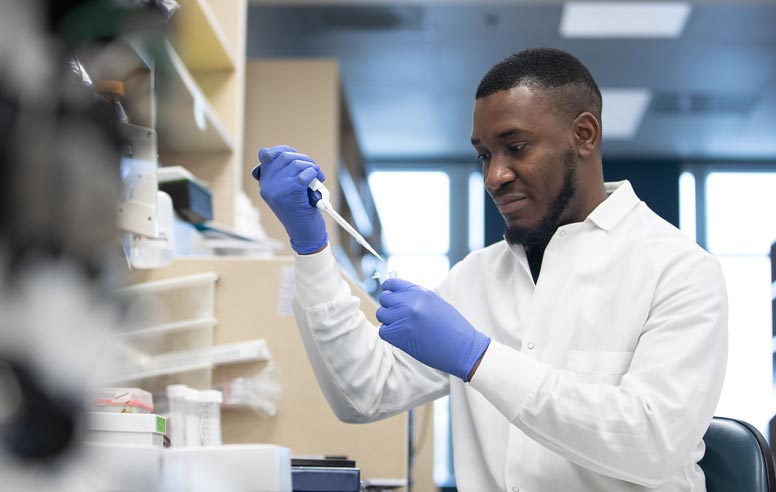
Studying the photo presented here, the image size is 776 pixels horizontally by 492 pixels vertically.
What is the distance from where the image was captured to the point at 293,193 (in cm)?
144

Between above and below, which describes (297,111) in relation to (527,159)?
above

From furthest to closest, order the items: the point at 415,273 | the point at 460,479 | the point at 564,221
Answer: the point at 415,273, the point at 564,221, the point at 460,479

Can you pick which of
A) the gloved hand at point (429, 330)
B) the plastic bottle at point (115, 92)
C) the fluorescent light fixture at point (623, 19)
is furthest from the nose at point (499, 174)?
the fluorescent light fixture at point (623, 19)

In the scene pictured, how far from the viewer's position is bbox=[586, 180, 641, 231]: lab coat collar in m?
1.59

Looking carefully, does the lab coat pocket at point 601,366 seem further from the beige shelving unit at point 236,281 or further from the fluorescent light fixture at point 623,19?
the fluorescent light fixture at point 623,19

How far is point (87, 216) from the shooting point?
38 centimetres

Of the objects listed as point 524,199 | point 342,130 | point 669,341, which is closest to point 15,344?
point 669,341

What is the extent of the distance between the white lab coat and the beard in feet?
0.10

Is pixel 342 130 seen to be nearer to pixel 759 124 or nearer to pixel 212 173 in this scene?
pixel 212 173

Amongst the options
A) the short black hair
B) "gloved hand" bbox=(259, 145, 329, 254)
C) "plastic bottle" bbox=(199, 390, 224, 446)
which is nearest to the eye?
the short black hair

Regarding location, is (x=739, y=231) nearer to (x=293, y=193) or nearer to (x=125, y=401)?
(x=293, y=193)

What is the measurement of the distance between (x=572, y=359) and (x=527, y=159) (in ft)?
1.13

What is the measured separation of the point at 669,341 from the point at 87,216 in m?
1.12

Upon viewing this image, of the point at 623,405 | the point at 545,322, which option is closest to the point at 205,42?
the point at 545,322
